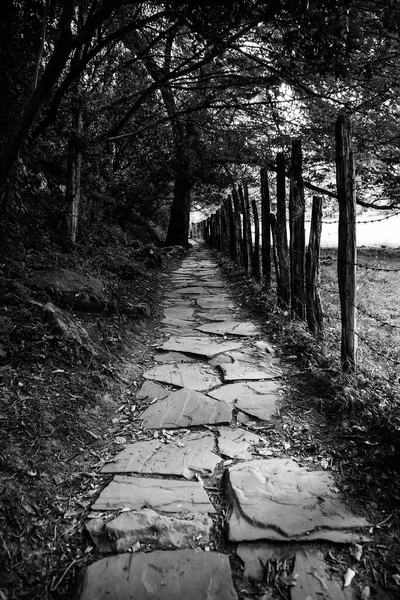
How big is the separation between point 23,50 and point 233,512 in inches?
213

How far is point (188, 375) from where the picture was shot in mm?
3617

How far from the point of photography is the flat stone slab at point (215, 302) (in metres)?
6.24

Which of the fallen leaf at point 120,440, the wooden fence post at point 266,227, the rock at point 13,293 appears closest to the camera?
the fallen leaf at point 120,440

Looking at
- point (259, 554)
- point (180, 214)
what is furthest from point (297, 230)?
point (180, 214)

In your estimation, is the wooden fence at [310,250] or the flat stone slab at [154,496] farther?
the wooden fence at [310,250]

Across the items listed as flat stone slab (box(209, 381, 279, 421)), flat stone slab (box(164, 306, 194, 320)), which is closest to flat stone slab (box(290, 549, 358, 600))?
flat stone slab (box(209, 381, 279, 421))

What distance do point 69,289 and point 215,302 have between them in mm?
2743

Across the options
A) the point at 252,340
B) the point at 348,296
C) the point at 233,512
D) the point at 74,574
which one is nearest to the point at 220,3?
the point at 348,296

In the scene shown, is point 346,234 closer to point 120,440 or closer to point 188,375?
point 188,375

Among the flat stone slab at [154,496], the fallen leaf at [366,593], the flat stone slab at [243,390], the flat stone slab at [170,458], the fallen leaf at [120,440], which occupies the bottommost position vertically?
the fallen leaf at [366,593]

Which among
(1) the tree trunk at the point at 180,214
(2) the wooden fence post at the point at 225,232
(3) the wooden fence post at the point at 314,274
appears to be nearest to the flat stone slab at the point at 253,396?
(3) the wooden fence post at the point at 314,274

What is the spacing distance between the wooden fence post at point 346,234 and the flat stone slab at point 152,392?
1603 mm

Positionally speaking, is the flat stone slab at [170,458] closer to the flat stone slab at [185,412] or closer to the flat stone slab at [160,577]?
the flat stone slab at [185,412]

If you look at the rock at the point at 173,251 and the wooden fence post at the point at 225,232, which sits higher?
the wooden fence post at the point at 225,232
